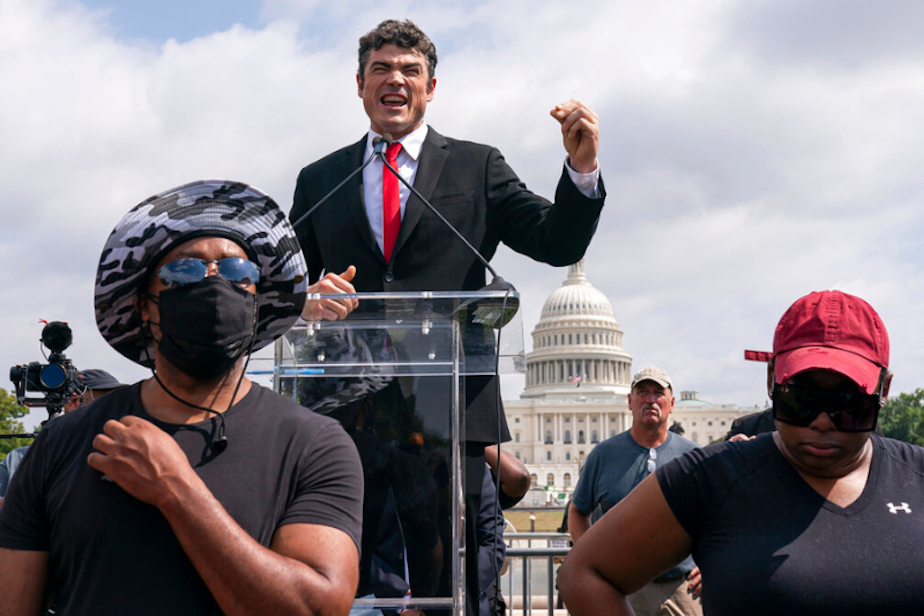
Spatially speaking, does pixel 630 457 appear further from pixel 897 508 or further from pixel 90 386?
pixel 897 508

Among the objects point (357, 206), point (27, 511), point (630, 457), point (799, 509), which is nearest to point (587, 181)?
point (357, 206)

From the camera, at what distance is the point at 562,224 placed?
3.40 metres

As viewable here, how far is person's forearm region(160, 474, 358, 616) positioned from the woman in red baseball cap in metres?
0.91

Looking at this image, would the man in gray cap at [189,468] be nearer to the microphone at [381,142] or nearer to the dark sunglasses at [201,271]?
the dark sunglasses at [201,271]

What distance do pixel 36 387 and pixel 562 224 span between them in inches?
151

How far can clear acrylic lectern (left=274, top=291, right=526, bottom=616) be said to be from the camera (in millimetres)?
2863

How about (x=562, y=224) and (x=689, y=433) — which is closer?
(x=562, y=224)

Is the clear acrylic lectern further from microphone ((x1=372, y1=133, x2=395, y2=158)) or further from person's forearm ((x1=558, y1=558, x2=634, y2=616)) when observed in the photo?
microphone ((x1=372, y1=133, x2=395, y2=158))

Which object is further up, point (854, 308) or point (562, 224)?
point (562, 224)

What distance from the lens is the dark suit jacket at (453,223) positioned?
337 centimetres

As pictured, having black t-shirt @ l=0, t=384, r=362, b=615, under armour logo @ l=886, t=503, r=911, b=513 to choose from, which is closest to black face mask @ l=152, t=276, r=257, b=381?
black t-shirt @ l=0, t=384, r=362, b=615

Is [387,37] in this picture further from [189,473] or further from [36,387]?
[36,387]

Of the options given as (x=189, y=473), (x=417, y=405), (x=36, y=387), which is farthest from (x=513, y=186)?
(x=36, y=387)

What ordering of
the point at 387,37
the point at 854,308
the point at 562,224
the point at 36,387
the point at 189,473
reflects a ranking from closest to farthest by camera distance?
the point at 189,473 → the point at 854,308 → the point at 562,224 → the point at 387,37 → the point at 36,387
